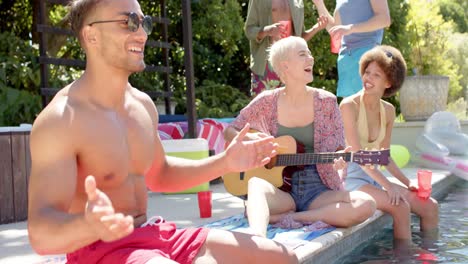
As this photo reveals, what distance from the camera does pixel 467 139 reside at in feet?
30.5

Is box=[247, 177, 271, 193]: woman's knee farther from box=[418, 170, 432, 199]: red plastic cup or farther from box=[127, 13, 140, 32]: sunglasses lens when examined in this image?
box=[127, 13, 140, 32]: sunglasses lens

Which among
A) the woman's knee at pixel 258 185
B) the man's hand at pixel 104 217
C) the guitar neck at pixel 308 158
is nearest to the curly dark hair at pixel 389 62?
the guitar neck at pixel 308 158

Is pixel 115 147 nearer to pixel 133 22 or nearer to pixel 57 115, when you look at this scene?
pixel 57 115

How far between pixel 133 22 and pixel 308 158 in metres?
2.07

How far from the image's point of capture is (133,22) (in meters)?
2.42

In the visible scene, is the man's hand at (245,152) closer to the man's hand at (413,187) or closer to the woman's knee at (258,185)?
the woman's knee at (258,185)

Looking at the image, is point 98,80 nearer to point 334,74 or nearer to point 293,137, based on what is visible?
point 293,137

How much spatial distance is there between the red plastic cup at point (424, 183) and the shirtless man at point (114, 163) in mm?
2503

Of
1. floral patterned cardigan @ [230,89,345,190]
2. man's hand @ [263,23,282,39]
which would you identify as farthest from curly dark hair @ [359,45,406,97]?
man's hand @ [263,23,282,39]

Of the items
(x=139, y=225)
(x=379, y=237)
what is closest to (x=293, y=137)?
(x=379, y=237)

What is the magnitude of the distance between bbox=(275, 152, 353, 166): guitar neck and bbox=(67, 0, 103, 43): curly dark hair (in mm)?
2018


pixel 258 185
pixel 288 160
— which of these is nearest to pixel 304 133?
pixel 288 160

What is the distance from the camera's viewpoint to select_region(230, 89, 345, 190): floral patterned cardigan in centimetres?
446

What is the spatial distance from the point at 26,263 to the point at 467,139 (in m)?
6.84
